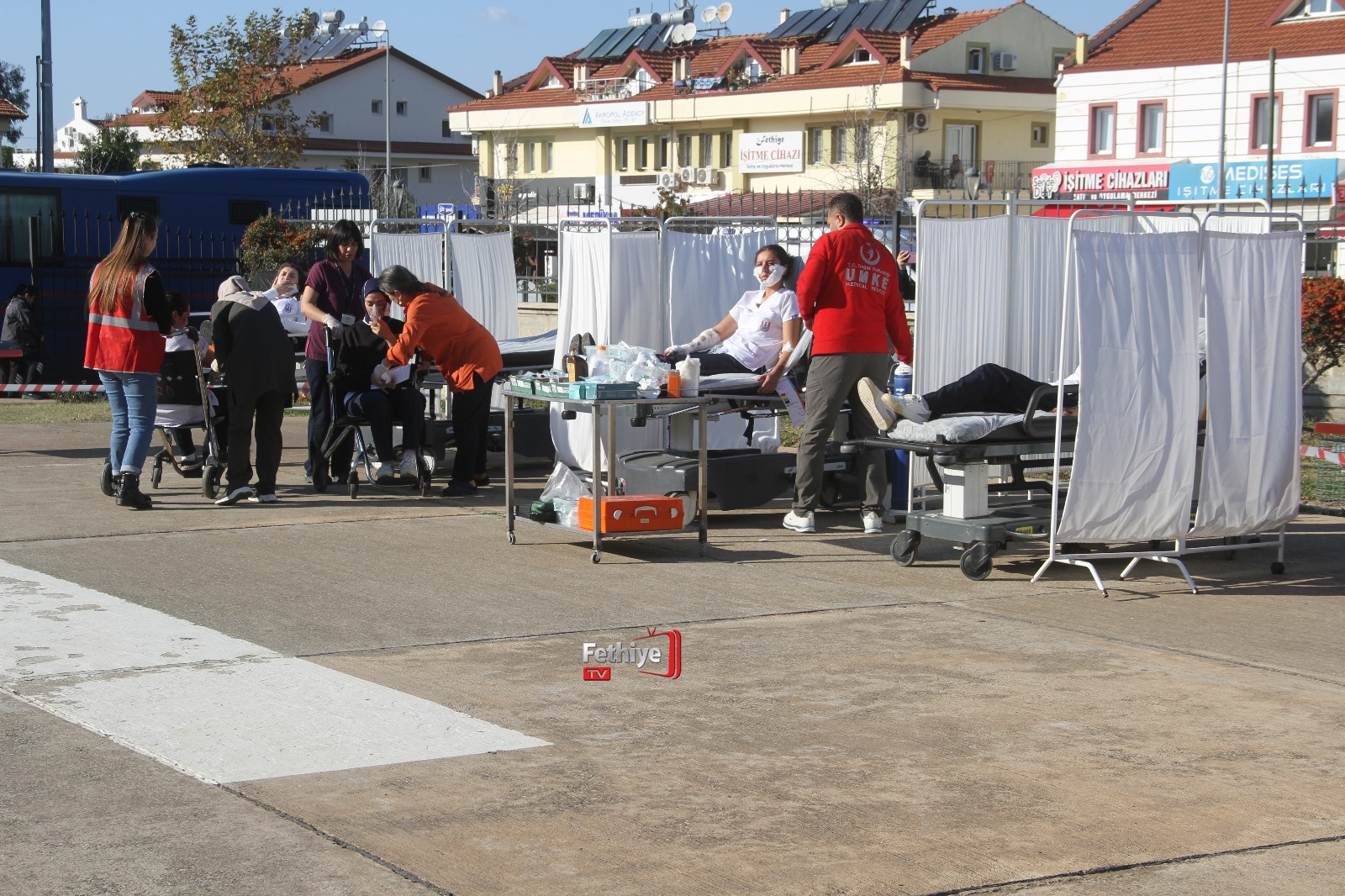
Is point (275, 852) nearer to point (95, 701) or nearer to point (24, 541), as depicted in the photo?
point (95, 701)

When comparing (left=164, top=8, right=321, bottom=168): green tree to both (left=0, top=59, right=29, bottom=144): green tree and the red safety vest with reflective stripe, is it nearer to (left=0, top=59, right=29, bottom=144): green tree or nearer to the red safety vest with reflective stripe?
the red safety vest with reflective stripe

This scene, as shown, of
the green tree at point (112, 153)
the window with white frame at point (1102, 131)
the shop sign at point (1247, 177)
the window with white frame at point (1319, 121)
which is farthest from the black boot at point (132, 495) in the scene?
the green tree at point (112, 153)

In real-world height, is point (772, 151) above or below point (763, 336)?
above

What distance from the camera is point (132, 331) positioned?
10594 millimetres

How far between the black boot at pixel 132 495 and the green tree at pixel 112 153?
166 ft

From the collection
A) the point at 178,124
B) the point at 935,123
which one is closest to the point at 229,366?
the point at 178,124

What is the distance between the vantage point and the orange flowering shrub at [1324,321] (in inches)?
592

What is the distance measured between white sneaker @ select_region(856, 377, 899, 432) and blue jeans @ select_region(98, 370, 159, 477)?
4.92 metres

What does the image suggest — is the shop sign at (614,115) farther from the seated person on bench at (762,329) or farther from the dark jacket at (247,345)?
the dark jacket at (247,345)

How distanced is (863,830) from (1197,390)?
15.9 feet

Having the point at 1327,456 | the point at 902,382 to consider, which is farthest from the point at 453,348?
the point at 1327,456

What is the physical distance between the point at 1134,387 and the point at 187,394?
6882 millimetres

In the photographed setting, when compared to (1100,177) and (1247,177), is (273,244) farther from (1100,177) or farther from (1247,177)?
(1100,177)

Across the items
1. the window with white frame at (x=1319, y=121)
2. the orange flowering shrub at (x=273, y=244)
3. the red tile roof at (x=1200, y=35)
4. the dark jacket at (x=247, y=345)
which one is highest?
the red tile roof at (x=1200, y=35)
